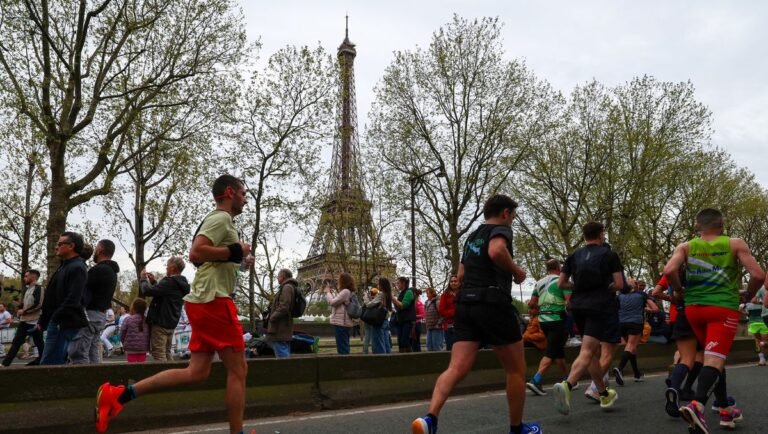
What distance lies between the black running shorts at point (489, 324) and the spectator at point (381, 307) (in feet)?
25.4

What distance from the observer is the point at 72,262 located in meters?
6.80

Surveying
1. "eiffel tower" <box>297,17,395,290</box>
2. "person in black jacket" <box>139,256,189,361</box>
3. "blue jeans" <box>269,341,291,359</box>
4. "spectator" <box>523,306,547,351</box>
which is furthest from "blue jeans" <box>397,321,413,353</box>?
"eiffel tower" <box>297,17,395,290</box>

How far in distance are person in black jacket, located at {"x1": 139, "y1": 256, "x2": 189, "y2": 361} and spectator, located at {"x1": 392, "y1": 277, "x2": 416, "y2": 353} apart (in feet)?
16.1

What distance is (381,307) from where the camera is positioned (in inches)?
498

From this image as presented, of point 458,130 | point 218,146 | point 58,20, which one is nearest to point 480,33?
point 458,130

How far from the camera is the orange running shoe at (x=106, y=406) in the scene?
447 centimetres

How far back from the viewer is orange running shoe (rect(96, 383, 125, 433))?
14.7ft

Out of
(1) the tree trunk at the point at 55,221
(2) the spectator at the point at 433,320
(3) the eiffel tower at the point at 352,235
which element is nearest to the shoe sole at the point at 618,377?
(2) the spectator at the point at 433,320

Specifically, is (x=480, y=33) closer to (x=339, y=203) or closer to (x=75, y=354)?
(x=339, y=203)

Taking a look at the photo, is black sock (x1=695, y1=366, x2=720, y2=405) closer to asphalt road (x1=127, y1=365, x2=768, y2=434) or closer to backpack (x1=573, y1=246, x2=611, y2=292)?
asphalt road (x1=127, y1=365, x2=768, y2=434)

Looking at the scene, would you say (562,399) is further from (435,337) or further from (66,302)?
(435,337)

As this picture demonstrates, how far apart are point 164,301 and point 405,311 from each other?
5.52 m

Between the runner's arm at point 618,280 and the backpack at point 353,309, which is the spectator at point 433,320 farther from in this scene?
the runner's arm at point 618,280

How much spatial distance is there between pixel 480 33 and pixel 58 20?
1690 cm
